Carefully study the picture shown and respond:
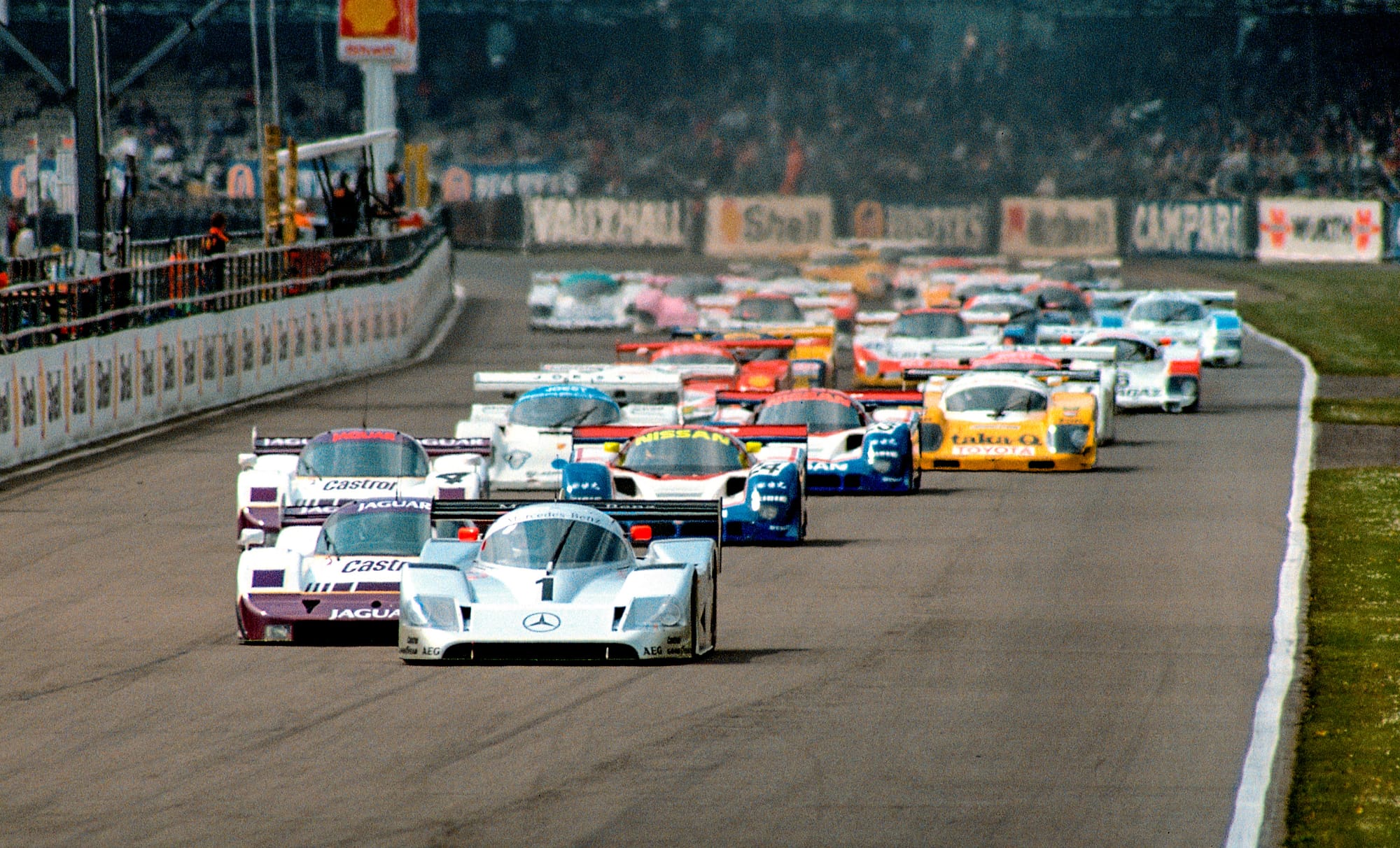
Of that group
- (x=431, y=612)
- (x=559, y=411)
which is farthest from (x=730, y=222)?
(x=431, y=612)

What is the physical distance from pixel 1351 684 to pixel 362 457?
34.7 ft

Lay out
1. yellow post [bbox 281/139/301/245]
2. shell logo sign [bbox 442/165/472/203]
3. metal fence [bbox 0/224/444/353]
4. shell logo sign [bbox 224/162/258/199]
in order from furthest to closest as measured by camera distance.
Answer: shell logo sign [bbox 442/165/472/203] < shell logo sign [bbox 224/162/258/199] < yellow post [bbox 281/139/301/245] < metal fence [bbox 0/224/444/353]

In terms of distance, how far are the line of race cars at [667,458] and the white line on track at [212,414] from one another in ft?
9.49

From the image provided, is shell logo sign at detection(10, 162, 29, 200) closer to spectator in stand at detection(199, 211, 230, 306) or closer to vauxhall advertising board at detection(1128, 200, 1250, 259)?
spectator in stand at detection(199, 211, 230, 306)

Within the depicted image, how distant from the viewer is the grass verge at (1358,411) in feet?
113

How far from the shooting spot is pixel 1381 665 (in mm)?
14289

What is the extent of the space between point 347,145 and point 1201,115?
40612 mm

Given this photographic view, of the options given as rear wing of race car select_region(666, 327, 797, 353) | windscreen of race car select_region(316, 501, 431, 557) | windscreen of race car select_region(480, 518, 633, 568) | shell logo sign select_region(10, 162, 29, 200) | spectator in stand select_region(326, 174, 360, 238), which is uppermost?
shell logo sign select_region(10, 162, 29, 200)

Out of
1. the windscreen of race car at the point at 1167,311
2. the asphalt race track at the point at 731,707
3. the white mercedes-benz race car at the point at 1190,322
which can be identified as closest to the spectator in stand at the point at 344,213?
the white mercedes-benz race car at the point at 1190,322

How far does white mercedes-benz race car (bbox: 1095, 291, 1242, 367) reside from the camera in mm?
43250

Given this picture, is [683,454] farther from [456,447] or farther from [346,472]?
[346,472]

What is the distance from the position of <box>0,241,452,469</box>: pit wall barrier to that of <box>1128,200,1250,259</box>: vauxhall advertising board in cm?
3184

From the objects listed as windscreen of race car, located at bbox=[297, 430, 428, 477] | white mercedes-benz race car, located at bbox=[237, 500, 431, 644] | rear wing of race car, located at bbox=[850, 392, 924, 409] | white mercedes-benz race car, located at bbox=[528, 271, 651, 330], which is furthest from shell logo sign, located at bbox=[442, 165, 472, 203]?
white mercedes-benz race car, located at bbox=[237, 500, 431, 644]

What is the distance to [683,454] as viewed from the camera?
71.1 feet
